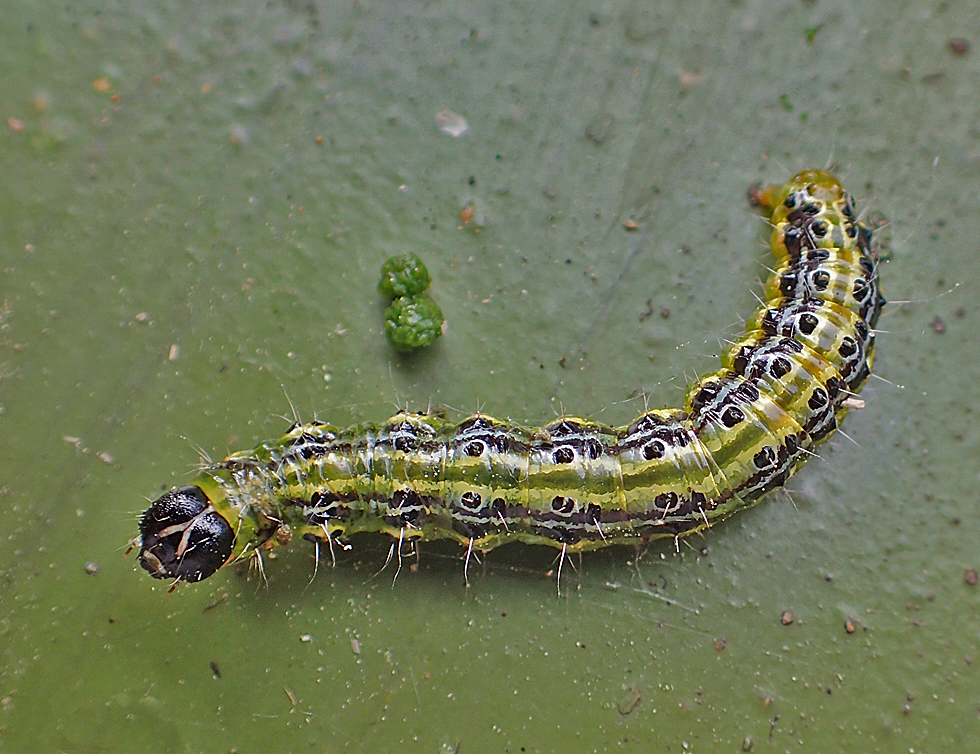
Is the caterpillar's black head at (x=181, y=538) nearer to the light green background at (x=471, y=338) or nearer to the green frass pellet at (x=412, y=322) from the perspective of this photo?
the light green background at (x=471, y=338)

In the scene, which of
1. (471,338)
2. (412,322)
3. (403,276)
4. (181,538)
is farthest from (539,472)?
(181,538)

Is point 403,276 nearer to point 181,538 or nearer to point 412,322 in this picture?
point 412,322

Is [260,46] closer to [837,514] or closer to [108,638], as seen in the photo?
[108,638]

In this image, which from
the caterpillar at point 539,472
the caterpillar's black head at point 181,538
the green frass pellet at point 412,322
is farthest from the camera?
the green frass pellet at point 412,322

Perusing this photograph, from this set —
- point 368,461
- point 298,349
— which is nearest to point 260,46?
point 298,349

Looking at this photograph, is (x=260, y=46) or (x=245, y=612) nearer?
(x=245, y=612)

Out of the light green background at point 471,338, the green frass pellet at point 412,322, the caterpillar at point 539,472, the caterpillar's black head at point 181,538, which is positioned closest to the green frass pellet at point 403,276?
the green frass pellet at point 412,322
